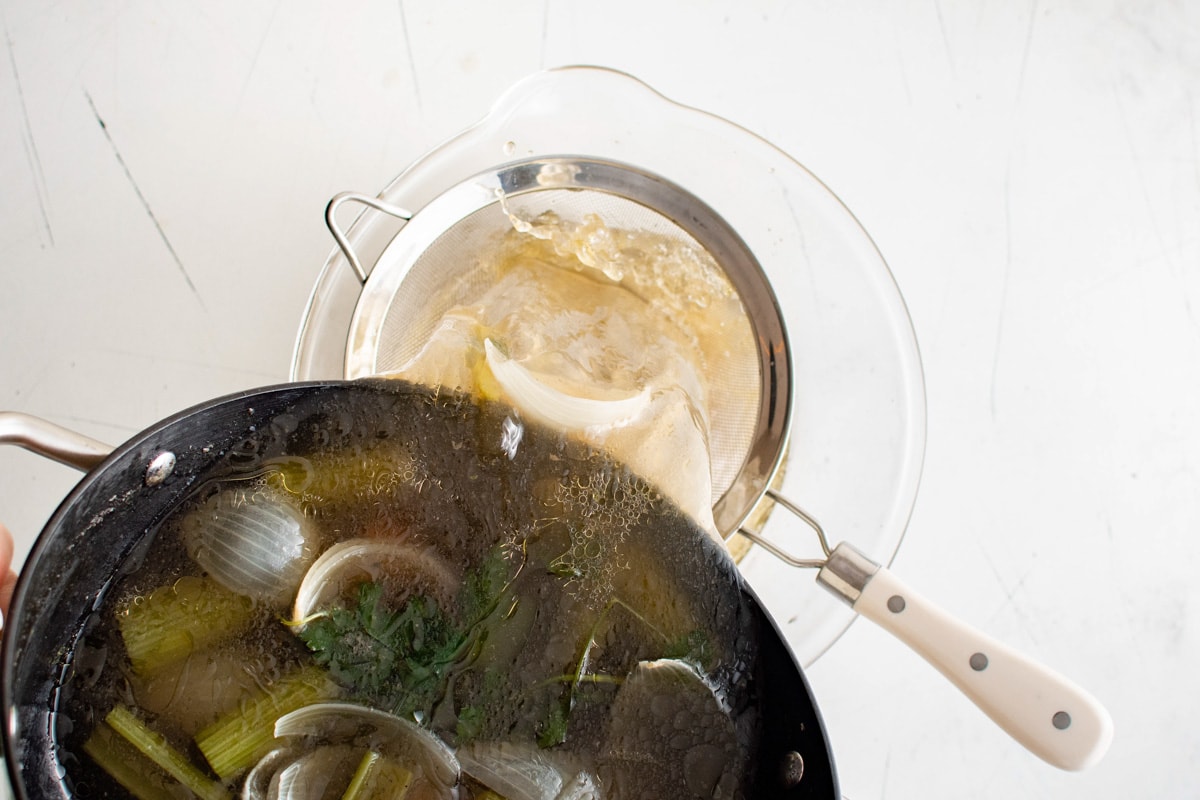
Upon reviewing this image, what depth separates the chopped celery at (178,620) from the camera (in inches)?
28.5

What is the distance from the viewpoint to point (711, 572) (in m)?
0.77

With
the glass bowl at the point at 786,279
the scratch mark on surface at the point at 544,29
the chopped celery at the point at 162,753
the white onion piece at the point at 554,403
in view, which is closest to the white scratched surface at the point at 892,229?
the scratch mark on surface at the point at 544,29

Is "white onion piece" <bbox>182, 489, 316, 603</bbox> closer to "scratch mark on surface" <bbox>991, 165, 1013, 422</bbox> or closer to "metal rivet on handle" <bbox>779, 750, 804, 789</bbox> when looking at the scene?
"metal rivet on handle" <bbox>779, 750, 804, 789</bbox>

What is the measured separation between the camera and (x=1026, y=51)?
132 centimetres

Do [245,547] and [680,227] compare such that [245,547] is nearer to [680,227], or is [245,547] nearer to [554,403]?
[554,403]

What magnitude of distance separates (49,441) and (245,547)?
7.8 inches

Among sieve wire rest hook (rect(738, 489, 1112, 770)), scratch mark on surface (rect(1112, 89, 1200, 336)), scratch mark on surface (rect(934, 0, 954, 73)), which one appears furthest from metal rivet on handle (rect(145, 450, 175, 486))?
scratch mark on surface (rect(1112, 89, 1200, 336))

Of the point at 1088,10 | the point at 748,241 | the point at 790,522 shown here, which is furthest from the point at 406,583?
the point at 1088,10

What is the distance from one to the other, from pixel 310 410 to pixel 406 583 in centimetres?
19

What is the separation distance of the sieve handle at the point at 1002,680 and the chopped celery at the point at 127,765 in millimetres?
698

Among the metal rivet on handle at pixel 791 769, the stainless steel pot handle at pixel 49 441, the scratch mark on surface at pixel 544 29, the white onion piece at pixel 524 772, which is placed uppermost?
the scratch mark on surface at pixel 544 29

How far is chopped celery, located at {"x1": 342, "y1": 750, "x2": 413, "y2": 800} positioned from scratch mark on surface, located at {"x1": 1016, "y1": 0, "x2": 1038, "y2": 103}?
4.30 feet

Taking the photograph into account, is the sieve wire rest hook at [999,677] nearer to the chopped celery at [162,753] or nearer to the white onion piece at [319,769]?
the white onion piece at [319,769]

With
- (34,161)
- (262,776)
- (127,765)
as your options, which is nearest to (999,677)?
(262,776)
